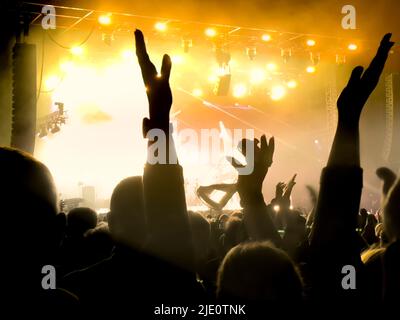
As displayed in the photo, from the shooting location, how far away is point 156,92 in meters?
1.39

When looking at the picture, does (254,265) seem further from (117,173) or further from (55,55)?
(117,173)

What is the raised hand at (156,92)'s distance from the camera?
1.35 m

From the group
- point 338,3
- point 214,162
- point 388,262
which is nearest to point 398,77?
point 338,3

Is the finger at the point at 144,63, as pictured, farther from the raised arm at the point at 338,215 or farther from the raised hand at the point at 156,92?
the raised arm at the point at 338,215

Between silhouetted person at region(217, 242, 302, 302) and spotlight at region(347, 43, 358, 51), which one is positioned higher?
spotlight at region(347, 43, 358, 51)

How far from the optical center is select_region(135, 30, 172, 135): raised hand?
1.35 m

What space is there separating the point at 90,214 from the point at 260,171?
2177 millimetres

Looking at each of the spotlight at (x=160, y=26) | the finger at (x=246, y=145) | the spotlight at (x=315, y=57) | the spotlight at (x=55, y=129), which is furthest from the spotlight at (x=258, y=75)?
the finger at (x=246, y=145)

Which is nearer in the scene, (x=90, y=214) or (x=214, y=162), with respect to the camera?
(x=90, y=214)

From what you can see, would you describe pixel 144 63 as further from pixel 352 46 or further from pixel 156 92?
pixel 352 46

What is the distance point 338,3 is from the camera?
305 inches

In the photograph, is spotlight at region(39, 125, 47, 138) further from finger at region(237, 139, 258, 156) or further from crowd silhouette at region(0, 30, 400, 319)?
crowd silhouette at region(0, 30, 400, 319)

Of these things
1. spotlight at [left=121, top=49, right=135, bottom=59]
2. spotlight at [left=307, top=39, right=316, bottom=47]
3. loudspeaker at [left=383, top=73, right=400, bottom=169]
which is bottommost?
loudspeaker at [left=383, top=73, right=400, bottom=169]

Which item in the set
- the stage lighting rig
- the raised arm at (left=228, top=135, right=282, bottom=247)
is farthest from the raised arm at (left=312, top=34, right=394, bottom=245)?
→ the stage lighting rig
